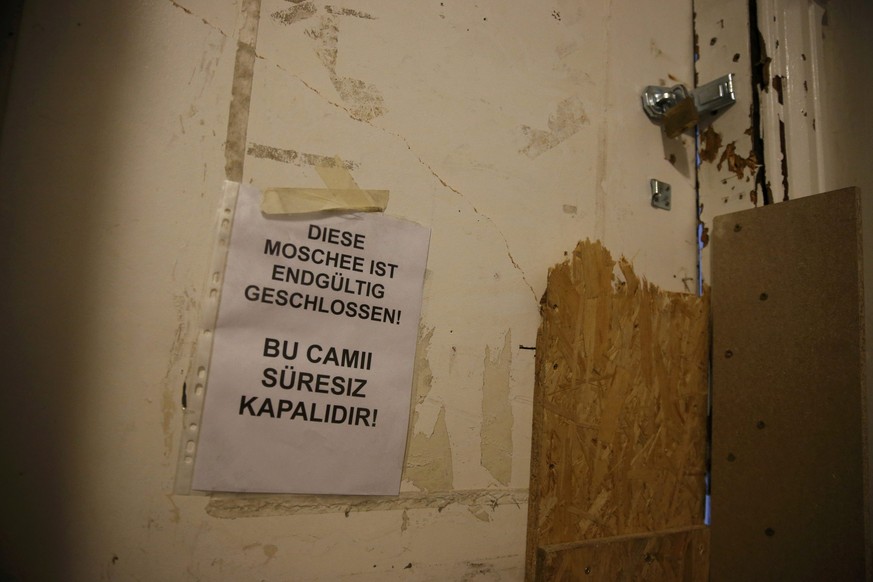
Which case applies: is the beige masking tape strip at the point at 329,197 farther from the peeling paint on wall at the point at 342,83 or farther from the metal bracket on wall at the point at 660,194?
the metal bracket on wall at the point at 660,194

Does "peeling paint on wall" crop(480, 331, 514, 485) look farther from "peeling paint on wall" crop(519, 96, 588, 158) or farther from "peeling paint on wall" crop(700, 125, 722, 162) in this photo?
"peeling paint on wall" crop(700, 125, 722, 162)

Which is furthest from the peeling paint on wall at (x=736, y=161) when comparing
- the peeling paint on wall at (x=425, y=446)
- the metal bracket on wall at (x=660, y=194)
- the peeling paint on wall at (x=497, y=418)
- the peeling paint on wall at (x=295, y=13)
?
the peeling paint on wall at (x=295, y=13)

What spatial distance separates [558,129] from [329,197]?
0.50 metres

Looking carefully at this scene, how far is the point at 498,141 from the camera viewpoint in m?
0.82

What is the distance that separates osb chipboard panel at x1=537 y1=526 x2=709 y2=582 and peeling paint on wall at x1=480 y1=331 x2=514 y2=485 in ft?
0.52

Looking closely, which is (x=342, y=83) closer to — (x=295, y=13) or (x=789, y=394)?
(x=295, y=13)

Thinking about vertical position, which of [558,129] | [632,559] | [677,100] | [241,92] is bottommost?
[632,559]

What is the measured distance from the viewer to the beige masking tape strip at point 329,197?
64 cm

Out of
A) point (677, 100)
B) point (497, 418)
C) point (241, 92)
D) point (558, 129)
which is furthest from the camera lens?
point (677, 100)

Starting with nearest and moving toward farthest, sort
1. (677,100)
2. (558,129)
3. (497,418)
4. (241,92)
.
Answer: (241,92), (497,418), (558,129), (677,100)

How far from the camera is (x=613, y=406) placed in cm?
83

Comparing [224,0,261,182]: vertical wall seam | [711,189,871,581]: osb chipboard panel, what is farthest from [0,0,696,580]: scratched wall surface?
[711,189,871,581]: osb chipboard panel

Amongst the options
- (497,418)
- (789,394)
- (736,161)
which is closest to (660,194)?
(736,161)

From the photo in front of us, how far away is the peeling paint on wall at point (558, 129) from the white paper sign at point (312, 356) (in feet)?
1.05
